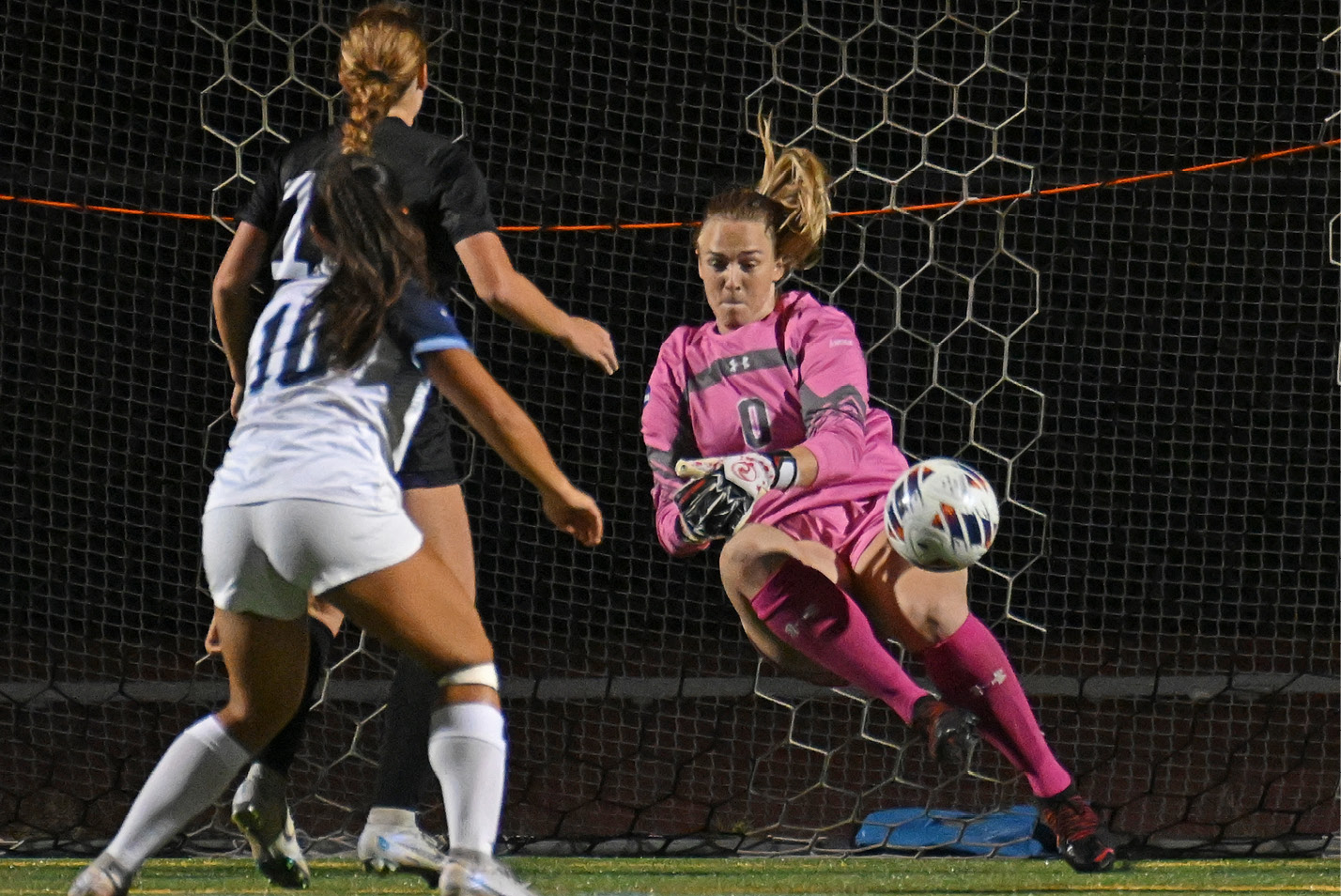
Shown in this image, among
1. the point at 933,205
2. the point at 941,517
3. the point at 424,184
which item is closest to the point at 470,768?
the point at 424,184

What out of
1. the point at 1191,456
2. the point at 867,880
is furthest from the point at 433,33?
the point at 867,880

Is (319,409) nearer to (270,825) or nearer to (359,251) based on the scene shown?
(359,251)

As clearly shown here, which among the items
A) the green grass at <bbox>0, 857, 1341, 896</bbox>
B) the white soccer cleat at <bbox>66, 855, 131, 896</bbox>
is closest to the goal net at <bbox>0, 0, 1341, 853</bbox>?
the green grass at <bbox>0, 857, 1341, 896</bbox>

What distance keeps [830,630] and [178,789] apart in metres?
1.53

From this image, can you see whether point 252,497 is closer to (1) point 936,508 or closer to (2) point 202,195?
(1) point 936,508

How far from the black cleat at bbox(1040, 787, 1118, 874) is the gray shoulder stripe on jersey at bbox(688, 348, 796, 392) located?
1.11 meters

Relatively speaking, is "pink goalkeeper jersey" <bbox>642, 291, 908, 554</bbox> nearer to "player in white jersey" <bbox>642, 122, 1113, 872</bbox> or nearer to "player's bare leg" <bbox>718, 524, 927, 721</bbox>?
"player in white jersey" <bbox>642, 122, 1113, 872</bbox>

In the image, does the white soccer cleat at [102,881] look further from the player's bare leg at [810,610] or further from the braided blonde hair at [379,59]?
the player's bare leg at [810,610]

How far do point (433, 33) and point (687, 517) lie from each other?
5040mm

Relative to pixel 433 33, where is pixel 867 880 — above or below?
below

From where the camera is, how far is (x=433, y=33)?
7.85 metres

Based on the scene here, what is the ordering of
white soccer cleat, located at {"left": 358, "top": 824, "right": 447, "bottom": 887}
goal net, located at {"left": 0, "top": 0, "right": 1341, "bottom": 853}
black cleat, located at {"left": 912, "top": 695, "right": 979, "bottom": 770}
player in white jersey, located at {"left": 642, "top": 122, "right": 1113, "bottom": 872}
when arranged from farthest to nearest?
goal net, located at {"left": 0, "top": 0, "right": 1341, "bottom": 853} < player in white jersey, located at {"left": 642, "top": 122, "right": 1113, "bottom": 872} < black cleat, located at {"left": 912, "top": 695, "right": 979, "bottom": 770} < white soccer cleat, located at {"left": 358, "top": 824, "right": 447, "bottom": 887}

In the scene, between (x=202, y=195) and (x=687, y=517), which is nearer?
(x=687, y=517)

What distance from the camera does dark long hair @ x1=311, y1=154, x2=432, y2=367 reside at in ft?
7.57
